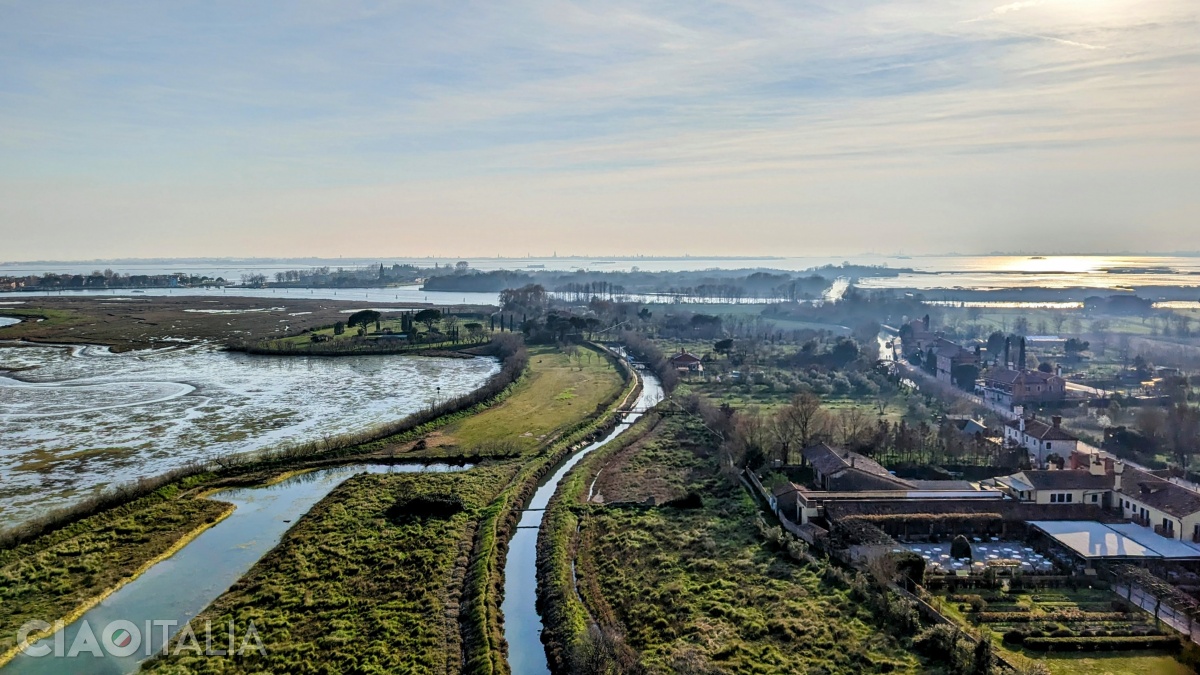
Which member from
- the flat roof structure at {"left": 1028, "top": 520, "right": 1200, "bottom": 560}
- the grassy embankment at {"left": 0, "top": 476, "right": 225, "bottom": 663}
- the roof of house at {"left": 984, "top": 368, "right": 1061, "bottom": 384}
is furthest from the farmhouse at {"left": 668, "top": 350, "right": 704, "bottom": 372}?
the grassy embankment at {"left": 0, "top": 476, "right": 225, "bottom": 663}

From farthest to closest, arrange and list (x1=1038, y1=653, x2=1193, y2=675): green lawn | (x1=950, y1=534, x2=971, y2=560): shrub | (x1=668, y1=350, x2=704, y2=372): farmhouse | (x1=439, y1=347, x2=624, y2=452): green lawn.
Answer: (x1=668, y1=350, x2=704, y2=372): farmhouse < (x1=439, y1=347, x2=624, y2=452): green lawn < (x1=950, y1=534, x2=971, y2=560): shrub < (x1=1038, y1=653, x2=1193, y2=675): green lawn

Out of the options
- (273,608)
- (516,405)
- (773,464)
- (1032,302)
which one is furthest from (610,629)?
(1032,302)

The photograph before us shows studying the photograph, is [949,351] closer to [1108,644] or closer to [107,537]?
[1108,644]

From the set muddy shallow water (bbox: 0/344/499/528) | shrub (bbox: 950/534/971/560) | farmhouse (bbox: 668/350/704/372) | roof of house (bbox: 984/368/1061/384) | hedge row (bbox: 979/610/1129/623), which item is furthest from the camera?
farmhouse (bbox: 668/350/704/372)

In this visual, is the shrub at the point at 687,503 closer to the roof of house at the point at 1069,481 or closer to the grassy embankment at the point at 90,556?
the roof of house at the point at 1069,481

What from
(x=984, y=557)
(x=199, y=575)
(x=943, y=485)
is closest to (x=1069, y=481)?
(x=943, y=485)

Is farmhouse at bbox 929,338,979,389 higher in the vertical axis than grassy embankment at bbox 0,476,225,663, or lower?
higher

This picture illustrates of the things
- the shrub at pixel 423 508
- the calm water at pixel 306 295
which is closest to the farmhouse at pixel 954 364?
the shrub at pixel 423 508

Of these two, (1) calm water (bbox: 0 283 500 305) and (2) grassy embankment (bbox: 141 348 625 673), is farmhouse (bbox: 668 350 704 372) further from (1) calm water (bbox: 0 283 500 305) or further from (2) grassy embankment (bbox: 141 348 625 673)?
(1) calm water (bbox: 0 283 500 305)
